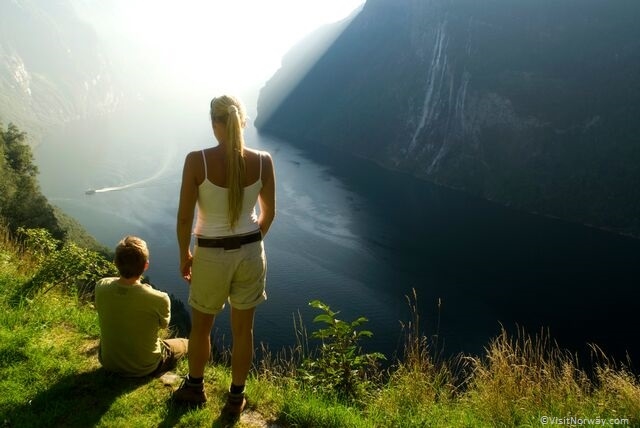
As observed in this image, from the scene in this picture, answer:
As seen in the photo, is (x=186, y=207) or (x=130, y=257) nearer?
(x=186, y=207)

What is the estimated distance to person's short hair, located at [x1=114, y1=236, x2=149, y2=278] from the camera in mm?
4375

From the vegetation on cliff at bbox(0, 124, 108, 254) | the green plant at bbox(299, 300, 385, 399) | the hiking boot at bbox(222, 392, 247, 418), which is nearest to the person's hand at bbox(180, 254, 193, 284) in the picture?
the hiking boot at bbox(222, 392, 247, 418)

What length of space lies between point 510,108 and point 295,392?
14502cm

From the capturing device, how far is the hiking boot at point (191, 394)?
418 centimetres

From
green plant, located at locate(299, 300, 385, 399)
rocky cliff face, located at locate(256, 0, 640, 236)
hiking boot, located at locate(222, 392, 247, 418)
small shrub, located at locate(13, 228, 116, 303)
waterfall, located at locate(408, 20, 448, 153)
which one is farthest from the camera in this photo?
waterfall, located at locate(408, 20, 448, 153)

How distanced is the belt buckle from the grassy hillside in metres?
1.27

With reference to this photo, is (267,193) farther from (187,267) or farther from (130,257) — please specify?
(130,257)

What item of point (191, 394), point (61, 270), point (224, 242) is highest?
point (224, 242)

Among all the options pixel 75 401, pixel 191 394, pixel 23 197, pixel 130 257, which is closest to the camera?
pixel 75 401

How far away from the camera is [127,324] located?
4.50 m

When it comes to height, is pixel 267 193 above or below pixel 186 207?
above

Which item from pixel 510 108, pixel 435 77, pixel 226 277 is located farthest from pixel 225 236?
pixel 435 77

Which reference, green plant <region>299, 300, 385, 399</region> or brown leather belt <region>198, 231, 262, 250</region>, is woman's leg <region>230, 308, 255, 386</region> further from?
green plant <region>299, 300, 385, 399</region>

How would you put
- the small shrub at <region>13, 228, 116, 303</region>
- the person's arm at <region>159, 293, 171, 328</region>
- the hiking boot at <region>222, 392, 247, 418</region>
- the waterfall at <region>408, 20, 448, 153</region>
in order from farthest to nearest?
the waterfall at <region>408, 20, 448, 153</region>
the small shrub at <region>13, 228, 116, 303</region>
the person's arm at <region>159, 293, 171, 328</region>
the hiking boot at <region>222, 392, 247, 418</region>
